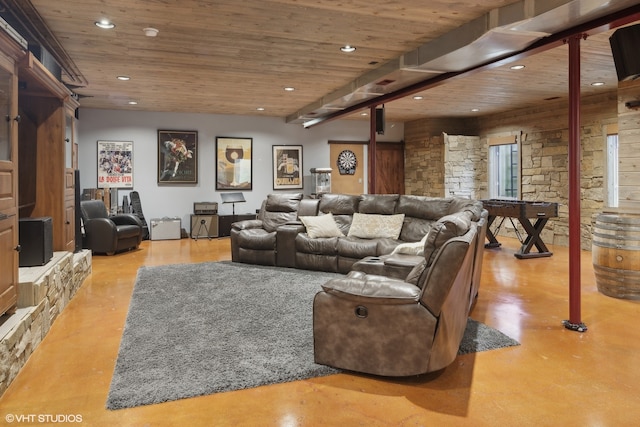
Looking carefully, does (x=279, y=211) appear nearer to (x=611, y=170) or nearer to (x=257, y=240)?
(x=257, y=240)

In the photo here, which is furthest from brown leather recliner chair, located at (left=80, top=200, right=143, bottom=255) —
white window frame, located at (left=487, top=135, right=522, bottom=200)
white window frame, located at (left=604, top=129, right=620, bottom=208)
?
white window frame, located at (left=604, top=129, right=620, bottom=208)

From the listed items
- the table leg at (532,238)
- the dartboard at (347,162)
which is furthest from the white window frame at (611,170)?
the dartboard at (347,162)

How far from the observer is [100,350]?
312 centimetres

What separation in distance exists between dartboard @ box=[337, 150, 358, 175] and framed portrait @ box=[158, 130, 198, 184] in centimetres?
335

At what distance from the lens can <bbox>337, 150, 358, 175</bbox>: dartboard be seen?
Result: 422 inches

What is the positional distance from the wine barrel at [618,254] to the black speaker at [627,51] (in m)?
1.41

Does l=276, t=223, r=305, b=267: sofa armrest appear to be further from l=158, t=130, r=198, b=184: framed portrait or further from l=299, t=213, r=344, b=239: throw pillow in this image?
l=158, t=130, r=198, b=184: framed portrait

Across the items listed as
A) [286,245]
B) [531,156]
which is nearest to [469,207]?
[286,245]

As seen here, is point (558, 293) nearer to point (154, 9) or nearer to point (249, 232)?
point (249, 232)

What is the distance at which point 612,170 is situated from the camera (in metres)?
7.24

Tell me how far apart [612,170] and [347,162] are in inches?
213

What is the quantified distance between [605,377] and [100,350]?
326cm

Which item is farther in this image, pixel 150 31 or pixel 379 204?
pixel 379 204

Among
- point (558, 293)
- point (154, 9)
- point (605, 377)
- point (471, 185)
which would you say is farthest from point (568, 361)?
point (471, 185)
